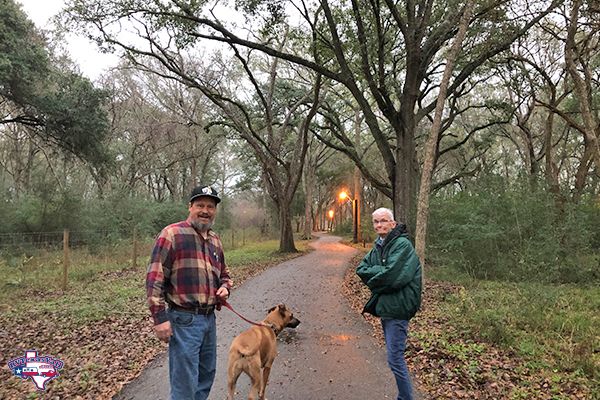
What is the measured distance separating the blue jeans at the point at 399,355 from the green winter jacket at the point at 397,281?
0.10 m

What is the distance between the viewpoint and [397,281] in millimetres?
3529

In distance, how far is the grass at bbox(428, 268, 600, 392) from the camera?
14.8ft

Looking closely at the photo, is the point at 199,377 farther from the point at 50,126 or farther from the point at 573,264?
the point at 50,126

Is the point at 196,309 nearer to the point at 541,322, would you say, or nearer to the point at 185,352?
the point at 185,352

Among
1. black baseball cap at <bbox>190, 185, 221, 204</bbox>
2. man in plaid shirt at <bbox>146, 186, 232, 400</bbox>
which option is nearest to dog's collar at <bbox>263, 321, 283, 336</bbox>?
man in plaid shirt at <bbox>146, 186, 232, 400</bbox>

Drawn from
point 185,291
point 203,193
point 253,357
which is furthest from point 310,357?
point 203,193

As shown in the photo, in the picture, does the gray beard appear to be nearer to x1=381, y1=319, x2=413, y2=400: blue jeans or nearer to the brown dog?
the brown dog

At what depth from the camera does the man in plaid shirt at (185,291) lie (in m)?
2.81

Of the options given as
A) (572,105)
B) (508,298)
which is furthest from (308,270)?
(572,105)

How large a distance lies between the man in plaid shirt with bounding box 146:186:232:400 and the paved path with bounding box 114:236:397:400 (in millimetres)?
1412

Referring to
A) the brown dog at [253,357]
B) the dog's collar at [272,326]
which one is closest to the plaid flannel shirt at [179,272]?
the brown dog at [253,357]

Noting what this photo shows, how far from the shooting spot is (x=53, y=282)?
1043 cm

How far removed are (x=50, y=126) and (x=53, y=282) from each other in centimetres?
834

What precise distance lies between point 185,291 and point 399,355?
213 cm
